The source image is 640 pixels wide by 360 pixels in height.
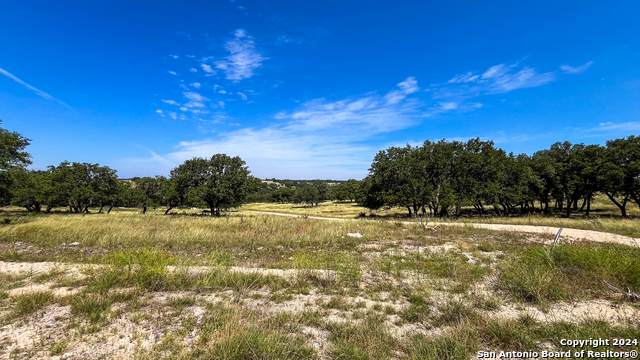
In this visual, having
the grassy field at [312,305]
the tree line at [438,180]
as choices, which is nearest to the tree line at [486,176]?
the tree line at [438,180]

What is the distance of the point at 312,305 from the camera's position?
556 cm

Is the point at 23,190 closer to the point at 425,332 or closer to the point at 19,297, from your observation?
the point at 19,297

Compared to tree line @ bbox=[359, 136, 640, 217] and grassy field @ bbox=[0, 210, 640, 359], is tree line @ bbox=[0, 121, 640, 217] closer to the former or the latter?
tree line @ bbox=[359, 136, 640, 217]

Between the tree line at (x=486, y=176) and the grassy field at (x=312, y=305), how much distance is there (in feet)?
72.3

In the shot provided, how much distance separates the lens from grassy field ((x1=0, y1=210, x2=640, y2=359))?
3.93m

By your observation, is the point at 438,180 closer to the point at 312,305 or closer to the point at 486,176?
the point at 486,176

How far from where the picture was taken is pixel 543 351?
3887mm

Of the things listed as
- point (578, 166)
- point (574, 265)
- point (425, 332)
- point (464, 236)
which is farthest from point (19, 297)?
point (578, 166)

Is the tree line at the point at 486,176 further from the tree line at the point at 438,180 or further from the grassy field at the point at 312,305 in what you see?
the grassy field at the point at 312,305

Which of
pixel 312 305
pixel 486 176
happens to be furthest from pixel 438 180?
pixel 312 305

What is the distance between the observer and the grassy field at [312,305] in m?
3.93

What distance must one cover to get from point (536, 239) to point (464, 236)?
3.70 m

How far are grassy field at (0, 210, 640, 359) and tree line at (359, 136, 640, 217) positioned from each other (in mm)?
22051

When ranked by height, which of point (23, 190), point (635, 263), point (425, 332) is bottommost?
point (425, 332)
